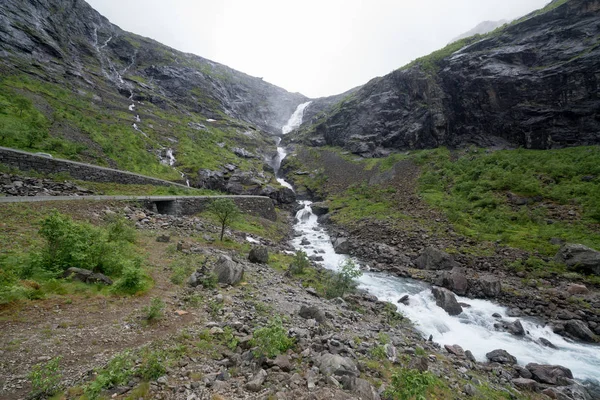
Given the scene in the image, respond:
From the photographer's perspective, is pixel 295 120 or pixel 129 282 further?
pixel 295 120

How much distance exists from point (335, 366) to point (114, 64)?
4458 inches

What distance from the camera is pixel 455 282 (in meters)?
18.6

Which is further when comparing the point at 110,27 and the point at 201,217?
the point at 110,27

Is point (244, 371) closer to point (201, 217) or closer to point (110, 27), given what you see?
point (201, 217)

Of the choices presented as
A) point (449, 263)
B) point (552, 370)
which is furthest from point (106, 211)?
point (449, 263)

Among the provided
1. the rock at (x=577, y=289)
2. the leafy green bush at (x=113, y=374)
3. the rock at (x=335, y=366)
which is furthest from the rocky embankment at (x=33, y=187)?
the rock at (x=577, y=289)

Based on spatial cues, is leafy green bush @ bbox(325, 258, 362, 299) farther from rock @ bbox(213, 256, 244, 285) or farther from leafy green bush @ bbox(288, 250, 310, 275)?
rock @ bbox(213, 256, 244, 285)

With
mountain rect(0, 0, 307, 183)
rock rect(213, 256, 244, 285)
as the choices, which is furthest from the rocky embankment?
rock rect(213, 256, 244, 285)

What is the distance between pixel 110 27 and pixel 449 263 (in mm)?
149509

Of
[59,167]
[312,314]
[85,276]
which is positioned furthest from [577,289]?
[59,167]

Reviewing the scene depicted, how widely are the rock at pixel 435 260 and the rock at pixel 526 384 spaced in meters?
13.1

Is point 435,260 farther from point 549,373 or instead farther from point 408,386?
point 408,386

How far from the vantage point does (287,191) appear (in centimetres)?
4947

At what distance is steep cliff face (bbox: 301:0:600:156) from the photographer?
4119 centimetres
